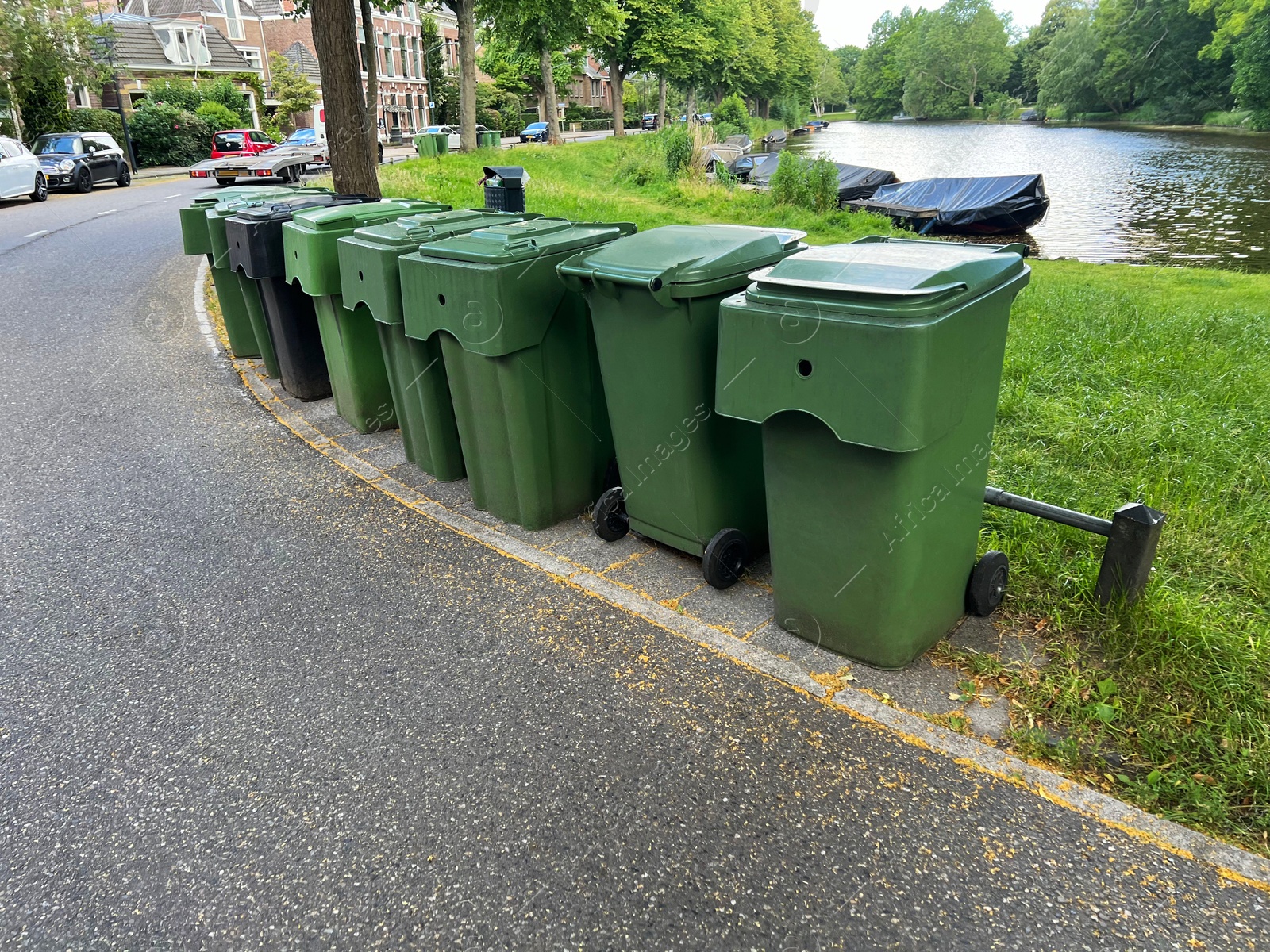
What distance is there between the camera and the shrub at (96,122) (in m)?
28.2

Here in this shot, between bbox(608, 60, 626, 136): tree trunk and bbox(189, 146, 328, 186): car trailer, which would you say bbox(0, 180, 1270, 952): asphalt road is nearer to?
bbox(189, 146, 328, 186): car trailer

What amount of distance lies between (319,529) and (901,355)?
312cm

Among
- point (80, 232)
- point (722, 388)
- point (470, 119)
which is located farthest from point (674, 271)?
point (470, 119)

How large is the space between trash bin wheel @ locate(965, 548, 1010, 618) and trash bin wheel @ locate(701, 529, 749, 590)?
91 cm

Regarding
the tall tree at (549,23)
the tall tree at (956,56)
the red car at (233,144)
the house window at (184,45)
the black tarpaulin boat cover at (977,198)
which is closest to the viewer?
the black tarpaulin boat cover at (977,198)

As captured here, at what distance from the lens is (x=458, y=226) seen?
452 centimetres

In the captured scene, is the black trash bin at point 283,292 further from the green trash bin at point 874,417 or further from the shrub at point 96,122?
the shrub at point 96,122

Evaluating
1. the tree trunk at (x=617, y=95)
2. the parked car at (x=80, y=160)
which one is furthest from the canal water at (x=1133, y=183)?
the parked car at (x=80, y=160)

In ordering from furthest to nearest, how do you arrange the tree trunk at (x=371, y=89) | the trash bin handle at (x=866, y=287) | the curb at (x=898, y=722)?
1. the tree trunk at (x=371, y=89)
2. the trash bin handle at (x=866, y=287)
3. the curb at (x=898, y=722)

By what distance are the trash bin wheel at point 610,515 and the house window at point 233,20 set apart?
Answer: 6036 centimetres

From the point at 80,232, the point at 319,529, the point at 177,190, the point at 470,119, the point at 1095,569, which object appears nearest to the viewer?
the point at 1095,569

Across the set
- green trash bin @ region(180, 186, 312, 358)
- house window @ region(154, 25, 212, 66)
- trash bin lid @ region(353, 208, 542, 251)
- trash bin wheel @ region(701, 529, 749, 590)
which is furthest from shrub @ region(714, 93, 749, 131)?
trash bin wheel @ region(701, 529, 749, 590)

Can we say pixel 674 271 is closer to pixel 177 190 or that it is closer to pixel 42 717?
pixel 42 717

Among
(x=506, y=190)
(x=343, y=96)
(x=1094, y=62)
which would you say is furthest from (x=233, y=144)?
(x=1094, y=62)
